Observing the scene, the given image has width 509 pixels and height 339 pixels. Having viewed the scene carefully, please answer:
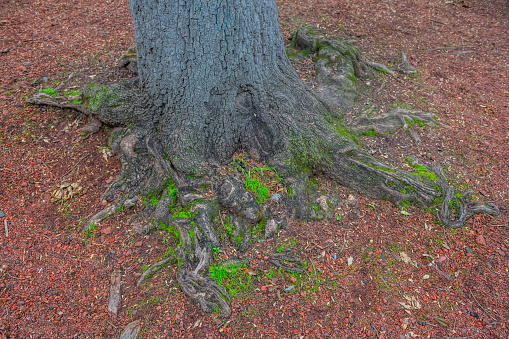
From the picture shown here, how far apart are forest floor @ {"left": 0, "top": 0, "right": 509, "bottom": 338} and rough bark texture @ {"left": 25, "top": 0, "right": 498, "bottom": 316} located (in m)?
0.16

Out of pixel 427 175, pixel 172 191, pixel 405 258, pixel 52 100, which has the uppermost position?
pixel 52 100

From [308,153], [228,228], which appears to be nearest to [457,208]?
[308,153]

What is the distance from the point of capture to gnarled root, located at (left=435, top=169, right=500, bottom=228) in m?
3.18

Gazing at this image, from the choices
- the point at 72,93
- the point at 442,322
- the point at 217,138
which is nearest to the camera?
the point at 442,322

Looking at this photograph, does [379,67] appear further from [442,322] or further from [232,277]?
[232,277]

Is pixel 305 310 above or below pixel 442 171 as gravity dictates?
below

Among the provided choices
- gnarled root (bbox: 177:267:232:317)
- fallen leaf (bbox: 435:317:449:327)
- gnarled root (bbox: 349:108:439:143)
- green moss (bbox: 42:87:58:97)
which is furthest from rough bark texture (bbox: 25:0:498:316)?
fallen leaf (bbox: 435:317:449:327)

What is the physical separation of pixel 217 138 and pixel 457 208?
8.43 ft

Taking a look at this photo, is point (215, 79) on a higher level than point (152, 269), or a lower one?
higher

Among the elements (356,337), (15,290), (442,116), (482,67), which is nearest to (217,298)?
(356,337)

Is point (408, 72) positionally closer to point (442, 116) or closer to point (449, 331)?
point (442, 116)

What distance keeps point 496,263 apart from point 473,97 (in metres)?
2.86

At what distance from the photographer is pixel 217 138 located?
10.4 feet

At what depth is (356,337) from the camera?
96.6 inches
